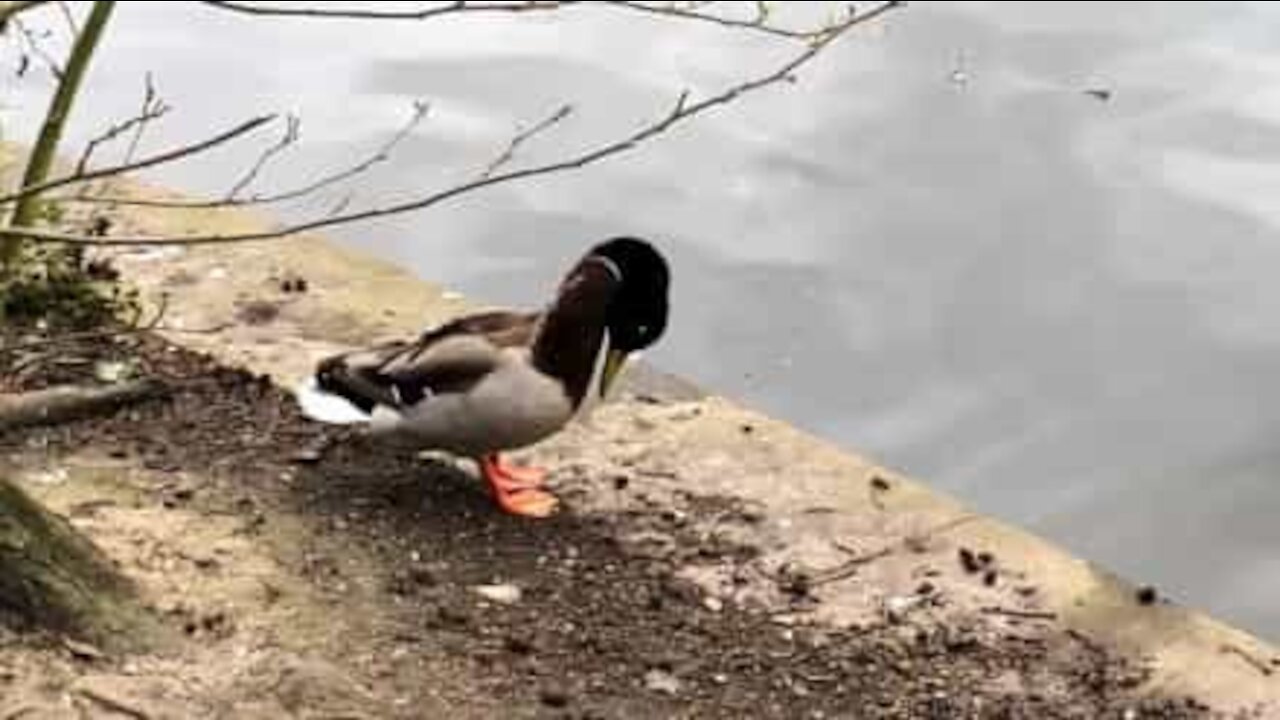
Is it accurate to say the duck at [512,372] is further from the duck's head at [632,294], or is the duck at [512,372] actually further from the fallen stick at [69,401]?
the fallen stick at [69,401]

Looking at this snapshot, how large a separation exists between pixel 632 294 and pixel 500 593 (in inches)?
25.2

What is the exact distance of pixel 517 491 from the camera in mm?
4789

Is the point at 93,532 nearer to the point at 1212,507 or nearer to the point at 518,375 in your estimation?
the point at 518,375

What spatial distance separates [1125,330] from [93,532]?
2983 millimetres

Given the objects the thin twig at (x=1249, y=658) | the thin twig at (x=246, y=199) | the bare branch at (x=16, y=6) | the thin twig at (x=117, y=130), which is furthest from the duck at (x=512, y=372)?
the bare branch at (x=16, y=6)

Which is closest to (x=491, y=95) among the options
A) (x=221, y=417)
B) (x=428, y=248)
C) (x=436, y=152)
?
(x=436, y=152)

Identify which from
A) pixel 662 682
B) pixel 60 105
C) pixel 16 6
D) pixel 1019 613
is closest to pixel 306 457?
pixel 60 105

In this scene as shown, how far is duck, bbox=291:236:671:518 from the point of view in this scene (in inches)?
181

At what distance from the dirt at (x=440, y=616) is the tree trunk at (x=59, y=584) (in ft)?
0.16

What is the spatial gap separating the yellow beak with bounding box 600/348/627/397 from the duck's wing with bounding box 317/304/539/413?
0.16 m

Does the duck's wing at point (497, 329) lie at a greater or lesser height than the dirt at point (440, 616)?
greater

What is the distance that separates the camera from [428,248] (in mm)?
6906

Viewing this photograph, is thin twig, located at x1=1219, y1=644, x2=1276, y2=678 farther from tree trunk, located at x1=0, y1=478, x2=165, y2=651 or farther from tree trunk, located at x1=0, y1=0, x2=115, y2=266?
tree trunk, located at x1=0, y1=0, x2=115, y2=266

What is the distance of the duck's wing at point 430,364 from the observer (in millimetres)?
4625
